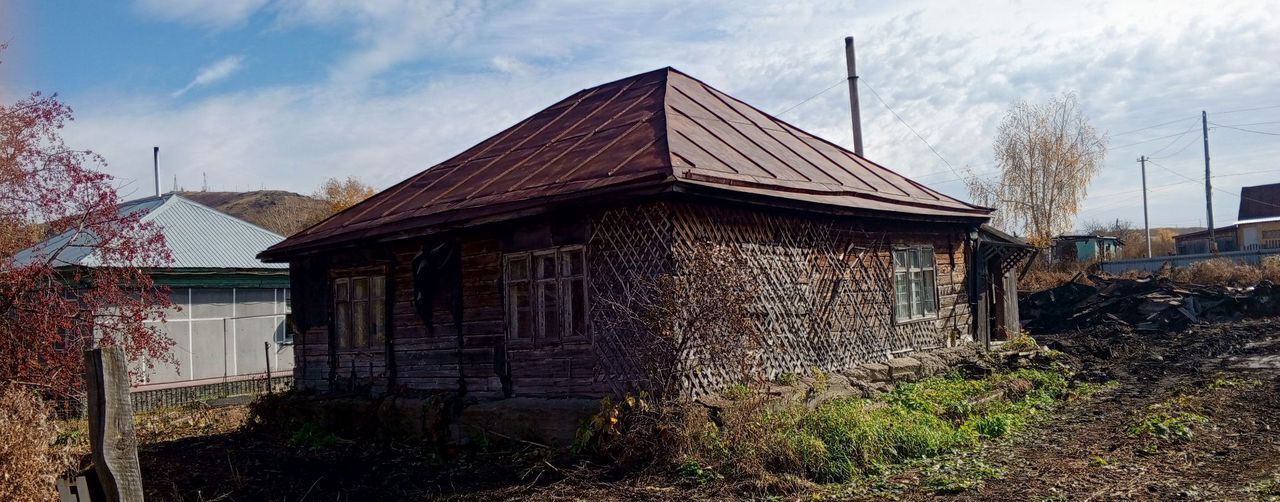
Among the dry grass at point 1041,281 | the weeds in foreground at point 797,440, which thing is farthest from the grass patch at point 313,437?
the dry grass at point 1041,281

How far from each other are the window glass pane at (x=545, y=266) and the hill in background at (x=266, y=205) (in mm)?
59306

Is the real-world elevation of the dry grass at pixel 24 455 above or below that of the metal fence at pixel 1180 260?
below

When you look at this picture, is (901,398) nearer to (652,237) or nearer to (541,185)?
(652,237)

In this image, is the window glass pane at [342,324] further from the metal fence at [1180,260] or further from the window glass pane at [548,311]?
the metal fence at [1180,260]

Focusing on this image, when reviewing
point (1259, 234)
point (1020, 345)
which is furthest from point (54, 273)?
point (1259, 234)

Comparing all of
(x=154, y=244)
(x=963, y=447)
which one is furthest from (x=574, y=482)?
(x=154, y=244)

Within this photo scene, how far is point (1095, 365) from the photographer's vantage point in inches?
661

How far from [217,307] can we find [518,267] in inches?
529

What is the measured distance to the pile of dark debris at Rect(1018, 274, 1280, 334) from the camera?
80.8 feet

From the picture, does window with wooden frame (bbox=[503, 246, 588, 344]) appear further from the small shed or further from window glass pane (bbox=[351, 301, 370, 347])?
the small shed

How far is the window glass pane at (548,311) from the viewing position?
11242 millimetres

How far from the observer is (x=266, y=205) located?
286 ft

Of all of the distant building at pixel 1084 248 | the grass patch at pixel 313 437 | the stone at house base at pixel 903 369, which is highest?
the distant building at pixel 1084 248

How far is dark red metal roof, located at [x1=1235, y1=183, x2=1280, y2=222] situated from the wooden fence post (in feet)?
186
